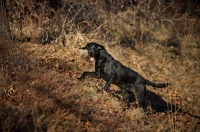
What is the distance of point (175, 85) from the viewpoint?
10250 millimetres

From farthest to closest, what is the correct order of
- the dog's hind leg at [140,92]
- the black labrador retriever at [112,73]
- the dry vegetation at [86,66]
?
the dog's hind leg at [140,92]
the black labrador retriever at [112,73]
the dry vegetation at [86,66]

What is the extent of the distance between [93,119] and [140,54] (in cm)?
688

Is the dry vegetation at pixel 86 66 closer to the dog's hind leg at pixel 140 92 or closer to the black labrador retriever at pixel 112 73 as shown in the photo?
the dog's hind leg at pixel 140 92

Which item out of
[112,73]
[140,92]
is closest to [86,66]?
[112,73]

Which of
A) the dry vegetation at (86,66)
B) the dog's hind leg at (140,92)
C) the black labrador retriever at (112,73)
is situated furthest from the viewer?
the dog's hind leg at (140,92)

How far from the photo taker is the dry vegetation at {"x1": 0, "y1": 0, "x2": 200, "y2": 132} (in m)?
5.18

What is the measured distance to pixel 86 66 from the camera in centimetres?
871

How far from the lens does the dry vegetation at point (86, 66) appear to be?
5.18m

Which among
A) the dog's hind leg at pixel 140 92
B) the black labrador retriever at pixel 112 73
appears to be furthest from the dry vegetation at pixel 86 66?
the black labrador retriever at pixel 112 73

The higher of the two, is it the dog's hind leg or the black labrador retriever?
the black labrador retriever

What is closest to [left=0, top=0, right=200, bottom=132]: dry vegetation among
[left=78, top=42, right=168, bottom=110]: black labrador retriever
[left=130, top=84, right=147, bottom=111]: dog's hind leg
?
[left=130, top=84, right=147, bottom=111]: dog's hind leg

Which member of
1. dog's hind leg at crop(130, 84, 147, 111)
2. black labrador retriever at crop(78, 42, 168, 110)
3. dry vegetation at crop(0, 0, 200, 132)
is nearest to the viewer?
dry vegetation at crop(0, 0, 200, 132)

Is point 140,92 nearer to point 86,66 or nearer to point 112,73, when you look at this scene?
point 112,73

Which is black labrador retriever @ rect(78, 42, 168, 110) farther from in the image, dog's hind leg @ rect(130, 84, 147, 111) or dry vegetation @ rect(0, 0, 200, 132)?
dry vegetation @ rect(0, 0, 200, 132)
